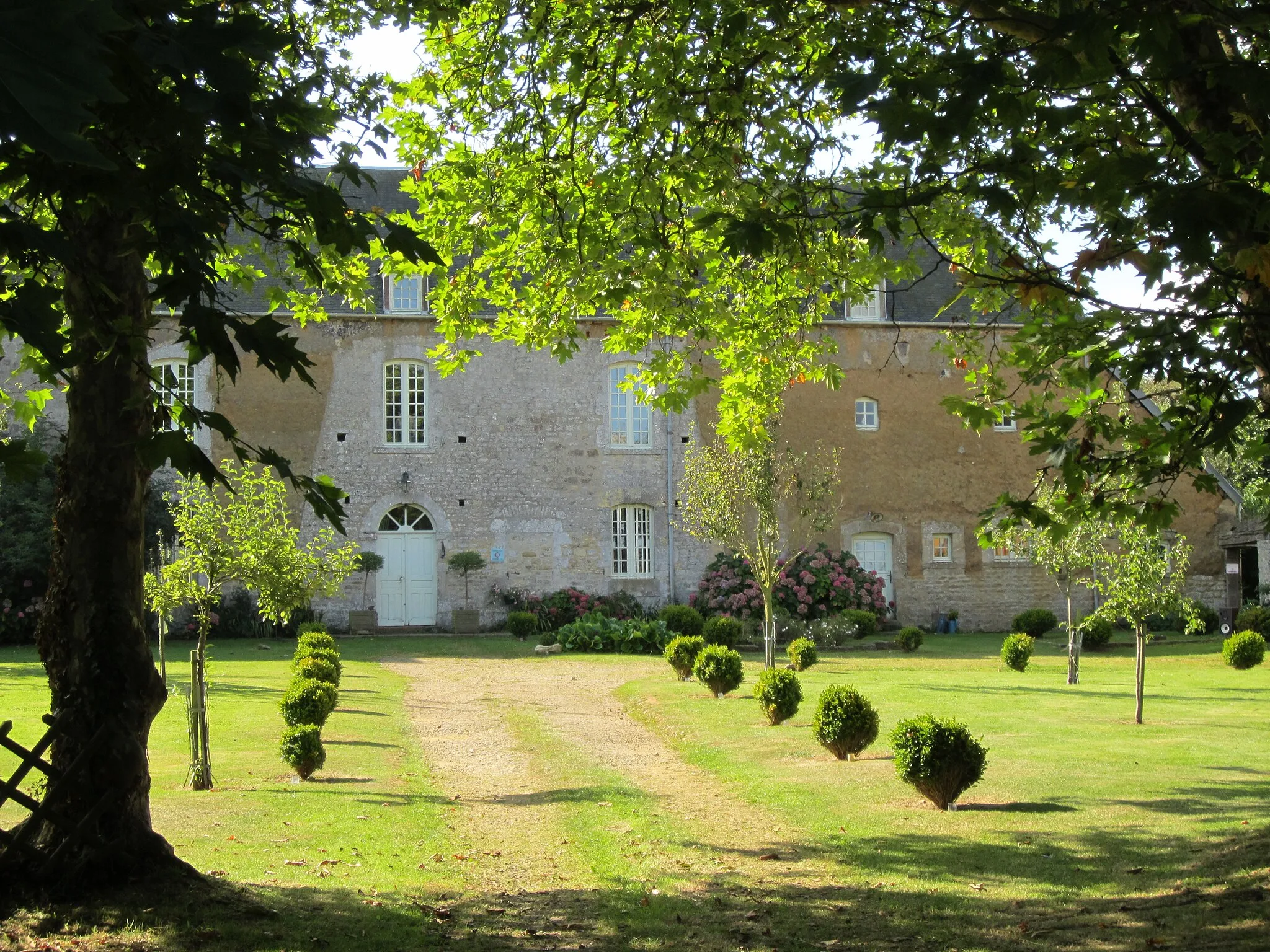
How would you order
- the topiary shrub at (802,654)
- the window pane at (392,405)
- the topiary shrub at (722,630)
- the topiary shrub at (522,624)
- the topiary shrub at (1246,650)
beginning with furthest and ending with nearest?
the window pane at (392,405) < the topiary shrub at (522,624) < the topiary shrub at (722,630) < the topiary shrub at (1246,650) < the topiary shrub at (802,654)

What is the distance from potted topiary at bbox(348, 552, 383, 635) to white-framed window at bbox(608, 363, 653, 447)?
5807 mm

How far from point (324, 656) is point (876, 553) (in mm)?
14983

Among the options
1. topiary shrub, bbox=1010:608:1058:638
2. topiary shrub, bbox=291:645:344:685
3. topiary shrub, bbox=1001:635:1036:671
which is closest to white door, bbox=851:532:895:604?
topiary shrub, bbox=1010:608:1058:638

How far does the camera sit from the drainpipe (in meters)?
26.4

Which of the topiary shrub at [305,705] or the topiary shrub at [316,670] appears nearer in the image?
the topiary shrub at [305,705]

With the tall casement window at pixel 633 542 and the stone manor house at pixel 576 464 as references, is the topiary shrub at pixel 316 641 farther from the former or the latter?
the tall casement window at pixel 633 542

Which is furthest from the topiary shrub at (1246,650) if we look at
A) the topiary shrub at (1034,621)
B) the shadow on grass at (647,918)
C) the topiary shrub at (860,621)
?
the shadow on grass at (647,918)

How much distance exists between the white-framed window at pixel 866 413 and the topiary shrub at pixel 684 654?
11.2m

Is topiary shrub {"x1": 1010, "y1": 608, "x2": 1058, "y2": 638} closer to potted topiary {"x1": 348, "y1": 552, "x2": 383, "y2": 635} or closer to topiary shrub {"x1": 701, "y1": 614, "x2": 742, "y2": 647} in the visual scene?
topiary shrub {"x1": 701, "y1": 614, "x2": 742, "y2": 647}

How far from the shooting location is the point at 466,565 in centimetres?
2548

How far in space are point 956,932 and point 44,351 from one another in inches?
205

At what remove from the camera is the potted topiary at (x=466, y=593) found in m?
25.4

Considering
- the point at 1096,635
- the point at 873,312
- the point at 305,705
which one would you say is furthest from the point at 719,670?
the point at 873,312

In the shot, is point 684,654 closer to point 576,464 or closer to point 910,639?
point 910,639
